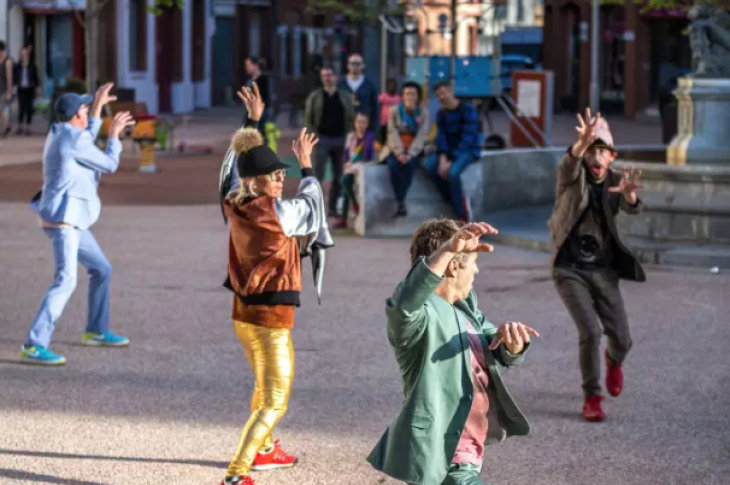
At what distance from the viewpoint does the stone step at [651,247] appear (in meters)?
15.0

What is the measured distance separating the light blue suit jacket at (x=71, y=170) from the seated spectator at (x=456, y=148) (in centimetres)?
→ 755

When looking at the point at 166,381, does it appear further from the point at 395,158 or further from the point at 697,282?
the point at 395,158

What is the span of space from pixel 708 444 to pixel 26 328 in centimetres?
532

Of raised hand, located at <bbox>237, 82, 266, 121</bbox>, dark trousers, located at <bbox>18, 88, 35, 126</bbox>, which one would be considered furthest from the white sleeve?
dark trousers, located at <bbox>18, 88, 35, 126</bbox>

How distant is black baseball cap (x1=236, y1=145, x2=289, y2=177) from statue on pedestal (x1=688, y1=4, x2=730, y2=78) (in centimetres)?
1145

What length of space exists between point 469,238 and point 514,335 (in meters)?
0.44

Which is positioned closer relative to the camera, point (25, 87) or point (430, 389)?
point (430, 389)

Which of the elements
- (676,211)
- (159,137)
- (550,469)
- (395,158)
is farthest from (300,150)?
(159,137)

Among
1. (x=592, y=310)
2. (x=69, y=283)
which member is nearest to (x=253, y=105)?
(x=592, y=310)

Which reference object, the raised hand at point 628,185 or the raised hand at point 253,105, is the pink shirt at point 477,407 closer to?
the raised hand at point 253,105

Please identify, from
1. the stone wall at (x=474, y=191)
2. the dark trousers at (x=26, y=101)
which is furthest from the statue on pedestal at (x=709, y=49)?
the dark trousers at (x=26, y=101)

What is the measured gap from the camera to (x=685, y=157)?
1772 centimetres

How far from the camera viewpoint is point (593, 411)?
8812 mm

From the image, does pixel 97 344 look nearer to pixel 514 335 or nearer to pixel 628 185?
pixel 628 185
